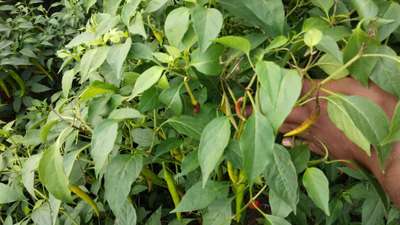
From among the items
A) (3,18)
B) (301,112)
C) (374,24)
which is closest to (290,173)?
(301,112)

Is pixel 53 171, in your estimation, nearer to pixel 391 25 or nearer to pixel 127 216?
pixel 127 216

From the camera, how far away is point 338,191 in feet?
3.77

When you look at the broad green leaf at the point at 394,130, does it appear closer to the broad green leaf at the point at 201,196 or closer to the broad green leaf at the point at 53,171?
the broad green leaf at the point at 201,196

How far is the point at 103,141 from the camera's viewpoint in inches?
29.5

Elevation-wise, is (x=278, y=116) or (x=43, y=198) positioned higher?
(x=278, y=116)

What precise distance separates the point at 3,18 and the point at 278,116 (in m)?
1.87

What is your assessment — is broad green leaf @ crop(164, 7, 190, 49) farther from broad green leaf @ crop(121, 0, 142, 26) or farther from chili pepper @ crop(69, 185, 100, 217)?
chili pepper @ crop(69, 185, 100, 217)

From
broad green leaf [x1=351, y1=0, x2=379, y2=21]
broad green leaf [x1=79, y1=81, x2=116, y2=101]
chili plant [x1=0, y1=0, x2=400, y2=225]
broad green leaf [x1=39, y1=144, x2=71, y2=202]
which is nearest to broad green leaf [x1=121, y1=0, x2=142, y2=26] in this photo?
chili plant [x1=0, y1=0, x2=400, y2=225]

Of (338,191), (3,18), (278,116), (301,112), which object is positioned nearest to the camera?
(278,116)

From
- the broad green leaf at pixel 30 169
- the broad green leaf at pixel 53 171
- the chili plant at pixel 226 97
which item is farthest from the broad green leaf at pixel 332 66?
the broad green leaf at pixel 30 169

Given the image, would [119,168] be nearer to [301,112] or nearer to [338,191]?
[301,112]

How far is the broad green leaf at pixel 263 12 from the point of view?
0.70 meters

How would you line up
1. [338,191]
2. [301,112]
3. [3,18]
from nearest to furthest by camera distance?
1. [301,112]
2. [338,191]
3. [3,18]

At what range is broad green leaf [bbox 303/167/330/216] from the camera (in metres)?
0.71
